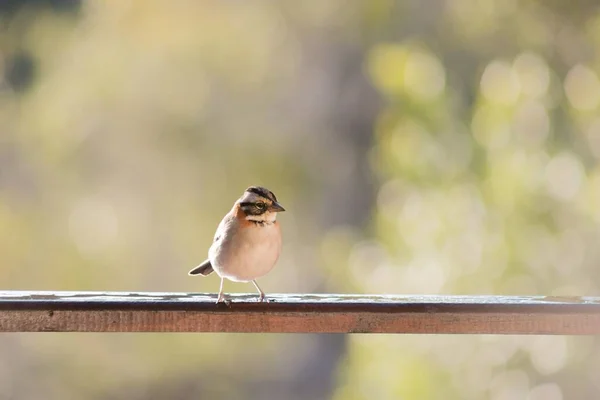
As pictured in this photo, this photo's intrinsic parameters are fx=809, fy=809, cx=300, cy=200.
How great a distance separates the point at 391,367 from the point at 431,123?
2.91ft

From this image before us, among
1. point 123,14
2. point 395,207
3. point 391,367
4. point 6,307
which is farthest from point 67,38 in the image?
point 6,307

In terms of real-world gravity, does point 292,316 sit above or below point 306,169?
below

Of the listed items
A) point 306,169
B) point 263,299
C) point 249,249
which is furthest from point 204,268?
point 306,169

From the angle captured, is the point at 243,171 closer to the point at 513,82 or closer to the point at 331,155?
the point at 331,155

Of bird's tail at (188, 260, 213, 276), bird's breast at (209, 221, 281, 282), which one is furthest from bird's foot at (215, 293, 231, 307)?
bird's tail at (188, 260, 213, 276)

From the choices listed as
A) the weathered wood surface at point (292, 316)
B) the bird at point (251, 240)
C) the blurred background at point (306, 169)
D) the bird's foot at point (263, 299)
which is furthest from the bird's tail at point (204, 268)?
the blurred background at point (306, 169)

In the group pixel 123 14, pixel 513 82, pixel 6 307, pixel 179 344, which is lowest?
pixel 179 344

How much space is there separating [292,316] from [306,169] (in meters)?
2.64

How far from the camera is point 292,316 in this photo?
1350 mm

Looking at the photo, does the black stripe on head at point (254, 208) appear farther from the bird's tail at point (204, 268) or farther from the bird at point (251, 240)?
the bird's tail at point (204, 268)

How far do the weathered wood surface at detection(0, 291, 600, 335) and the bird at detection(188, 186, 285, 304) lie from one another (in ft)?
0.91

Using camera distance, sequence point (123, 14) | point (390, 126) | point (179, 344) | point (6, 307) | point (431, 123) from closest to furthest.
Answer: point (6, 307) → point (431, 123) → point (390, 126) → point (123, 14) → point (179, 344)

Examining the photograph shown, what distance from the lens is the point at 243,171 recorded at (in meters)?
3.77

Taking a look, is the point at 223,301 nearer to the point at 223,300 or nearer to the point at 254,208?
the point at 223,300
